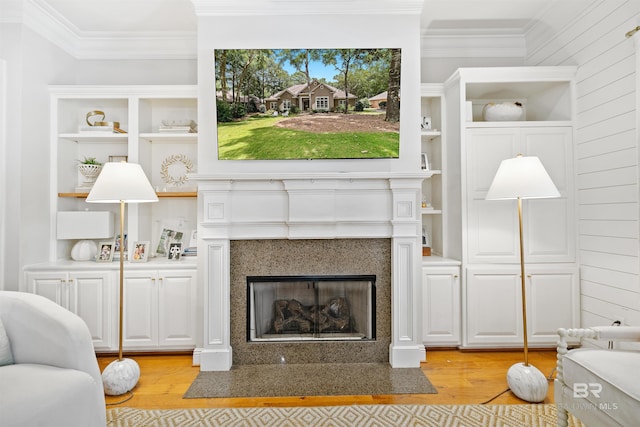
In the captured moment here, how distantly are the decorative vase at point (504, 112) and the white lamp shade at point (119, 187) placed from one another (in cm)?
276

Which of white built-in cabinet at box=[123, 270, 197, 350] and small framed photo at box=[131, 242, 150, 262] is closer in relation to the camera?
white built-in cabinet at box=[123, 270, 197, 350]

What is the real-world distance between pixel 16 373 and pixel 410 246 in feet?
7.63

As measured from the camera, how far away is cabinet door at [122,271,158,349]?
288cm

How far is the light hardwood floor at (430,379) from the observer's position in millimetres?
2217

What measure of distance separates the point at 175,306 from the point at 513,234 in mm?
2785

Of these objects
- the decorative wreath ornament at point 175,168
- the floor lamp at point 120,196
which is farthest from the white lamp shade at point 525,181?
the decorative wreath ornament at point 175,168

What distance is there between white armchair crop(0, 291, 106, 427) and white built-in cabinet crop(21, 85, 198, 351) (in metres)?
1.17

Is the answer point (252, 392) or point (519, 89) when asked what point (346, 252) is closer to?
point (252, 392)

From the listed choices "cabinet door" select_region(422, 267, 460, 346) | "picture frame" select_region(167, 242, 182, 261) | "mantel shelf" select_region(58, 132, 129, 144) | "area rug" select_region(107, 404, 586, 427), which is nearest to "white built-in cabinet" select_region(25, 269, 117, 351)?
"picture frame" select_region(167, 242, 182, 261)

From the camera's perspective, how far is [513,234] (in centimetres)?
295

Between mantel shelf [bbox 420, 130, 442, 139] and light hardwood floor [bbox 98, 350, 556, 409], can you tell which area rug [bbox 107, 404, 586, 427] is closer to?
light hardwood floor [bbox 98, 350, 556, 409]

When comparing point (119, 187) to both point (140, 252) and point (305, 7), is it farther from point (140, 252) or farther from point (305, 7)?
point (305, 7)

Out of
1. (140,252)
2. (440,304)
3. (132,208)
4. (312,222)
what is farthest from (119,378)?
(440,304)

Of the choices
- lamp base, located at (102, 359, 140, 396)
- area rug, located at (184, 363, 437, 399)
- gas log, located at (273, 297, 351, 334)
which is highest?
gas log, located at (273, 297, 351, 334)
